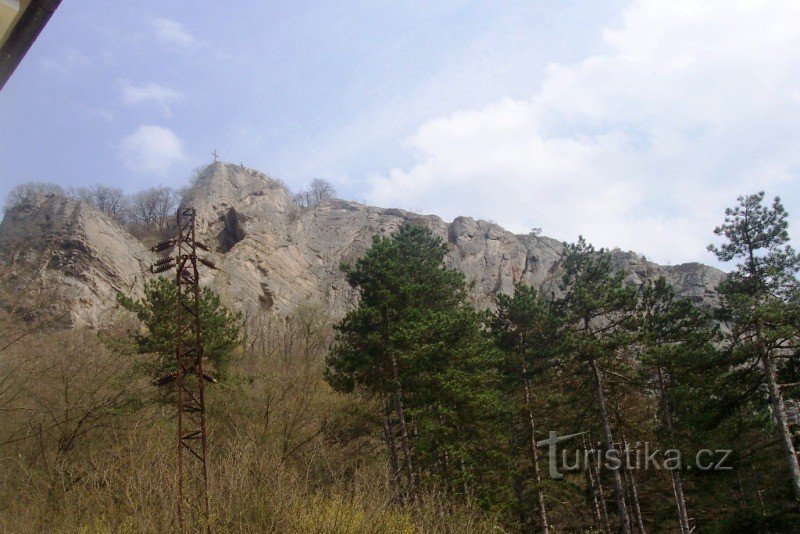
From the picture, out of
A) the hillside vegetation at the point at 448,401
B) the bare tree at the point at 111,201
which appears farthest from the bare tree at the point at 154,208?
the hillside vegetation at the point at 448,401

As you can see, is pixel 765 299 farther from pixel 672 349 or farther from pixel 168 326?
pixel 168 326

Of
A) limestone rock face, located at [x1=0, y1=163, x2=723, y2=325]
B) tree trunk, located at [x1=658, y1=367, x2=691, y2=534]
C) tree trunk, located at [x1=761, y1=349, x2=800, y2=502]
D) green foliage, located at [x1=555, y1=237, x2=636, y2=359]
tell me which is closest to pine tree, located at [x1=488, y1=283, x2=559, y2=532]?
green foliage, located at [x1=555, y1=237, x2=636, y2=359]

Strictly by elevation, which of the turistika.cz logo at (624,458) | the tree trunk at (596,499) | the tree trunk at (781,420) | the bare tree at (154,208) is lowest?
the tree trunk at (596,499)

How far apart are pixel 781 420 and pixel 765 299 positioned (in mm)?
3611

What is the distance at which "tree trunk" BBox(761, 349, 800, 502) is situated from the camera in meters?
16.2

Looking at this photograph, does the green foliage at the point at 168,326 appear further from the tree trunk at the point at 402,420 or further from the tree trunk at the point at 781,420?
the tree trunk at the point at 781,420

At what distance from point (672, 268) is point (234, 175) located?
55.1 m

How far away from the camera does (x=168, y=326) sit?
23609 mm

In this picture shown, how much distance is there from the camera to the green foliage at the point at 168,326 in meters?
23.2

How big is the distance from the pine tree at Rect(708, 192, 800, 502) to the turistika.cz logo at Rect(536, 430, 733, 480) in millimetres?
4908

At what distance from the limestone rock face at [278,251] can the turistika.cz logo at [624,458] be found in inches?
903

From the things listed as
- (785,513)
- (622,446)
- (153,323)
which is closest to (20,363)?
(153,323)

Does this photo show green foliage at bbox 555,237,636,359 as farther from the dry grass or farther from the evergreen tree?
the dry grass

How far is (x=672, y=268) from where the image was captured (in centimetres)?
7088
